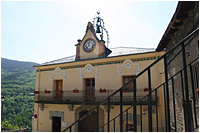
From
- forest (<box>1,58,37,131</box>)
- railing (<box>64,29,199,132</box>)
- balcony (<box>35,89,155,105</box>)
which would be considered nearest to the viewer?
railing (<box>64,29,199,132</box>)

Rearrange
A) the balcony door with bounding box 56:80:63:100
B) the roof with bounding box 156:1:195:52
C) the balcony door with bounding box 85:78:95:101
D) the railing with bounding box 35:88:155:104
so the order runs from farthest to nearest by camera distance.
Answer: the balcony door with bounding box 56:80:63:100
the balcony door with bounding box 85:78:95:101
the railing with bounding box 35:88:155:104
the roof with bounding box 156:1:195:52

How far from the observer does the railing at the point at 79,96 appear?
9.90 m

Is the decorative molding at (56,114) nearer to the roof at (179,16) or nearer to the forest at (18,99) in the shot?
the roof at (179,16)

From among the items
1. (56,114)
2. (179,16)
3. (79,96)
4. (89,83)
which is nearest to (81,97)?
(79,96)

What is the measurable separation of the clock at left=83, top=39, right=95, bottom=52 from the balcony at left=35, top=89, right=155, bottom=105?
10.4ft

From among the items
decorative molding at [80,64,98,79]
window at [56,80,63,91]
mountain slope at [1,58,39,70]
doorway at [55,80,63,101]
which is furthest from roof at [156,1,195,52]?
mountain slope at [1,58,39,70]

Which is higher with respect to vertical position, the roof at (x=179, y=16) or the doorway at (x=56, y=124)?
the roof at (x=179, y=16)

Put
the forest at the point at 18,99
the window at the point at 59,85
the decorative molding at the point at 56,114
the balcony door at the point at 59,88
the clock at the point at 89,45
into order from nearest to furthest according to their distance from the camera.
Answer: the decorative molding at the point at 56,114 → the clock at the point at 89,45 → the balcony door at the point at 59,88 → the window at the point at 59,85 → the forest at the point at 18,99

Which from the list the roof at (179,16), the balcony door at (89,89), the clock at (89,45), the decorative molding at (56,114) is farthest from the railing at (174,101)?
the clock at (89,45)

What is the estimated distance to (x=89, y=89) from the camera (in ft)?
38.4

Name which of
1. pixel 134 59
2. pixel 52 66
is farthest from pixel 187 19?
pixel 52 66

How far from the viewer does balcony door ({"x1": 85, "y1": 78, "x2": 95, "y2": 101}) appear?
11.2m

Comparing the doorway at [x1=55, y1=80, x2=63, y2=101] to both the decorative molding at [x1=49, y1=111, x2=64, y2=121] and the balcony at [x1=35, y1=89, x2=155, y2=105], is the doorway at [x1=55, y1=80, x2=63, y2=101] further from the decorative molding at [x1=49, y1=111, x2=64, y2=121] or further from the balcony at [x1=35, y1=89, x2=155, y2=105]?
the decorative molding at [x1=49, y1=111, x2=64, y2=121]

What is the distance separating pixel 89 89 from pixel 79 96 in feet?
2.84
